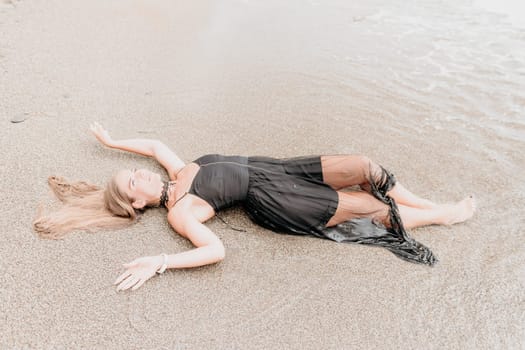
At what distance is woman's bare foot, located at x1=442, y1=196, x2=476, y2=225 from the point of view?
3143 mm

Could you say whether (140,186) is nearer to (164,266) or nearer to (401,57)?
(164,266)

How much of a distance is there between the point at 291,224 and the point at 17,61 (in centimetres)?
375

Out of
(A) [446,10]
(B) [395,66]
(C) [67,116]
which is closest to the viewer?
(C) [67,116]

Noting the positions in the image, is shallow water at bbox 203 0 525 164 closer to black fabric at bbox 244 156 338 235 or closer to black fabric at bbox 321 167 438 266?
black fabric at bbox 321 167 438 266

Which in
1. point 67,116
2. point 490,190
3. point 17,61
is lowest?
point 490,190

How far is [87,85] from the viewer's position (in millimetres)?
4480

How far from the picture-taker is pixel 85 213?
120 inches

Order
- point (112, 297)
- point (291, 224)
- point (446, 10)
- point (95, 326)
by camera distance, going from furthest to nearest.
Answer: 1. point (446, 10)
2. point (291, 224)
3. point (112, 297)
4. point (95, 326)

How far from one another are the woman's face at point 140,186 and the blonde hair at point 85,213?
0.04 m

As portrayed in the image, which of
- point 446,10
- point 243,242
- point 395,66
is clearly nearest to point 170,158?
point 243,242

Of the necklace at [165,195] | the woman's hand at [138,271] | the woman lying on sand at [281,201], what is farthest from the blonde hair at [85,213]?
the woman's hand at [138,271]

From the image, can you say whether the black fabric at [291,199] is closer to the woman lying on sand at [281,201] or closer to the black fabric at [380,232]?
the woman lying on sand at [281,201]

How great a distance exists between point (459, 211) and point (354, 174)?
88 cm

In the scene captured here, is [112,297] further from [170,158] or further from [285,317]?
[170,158]
